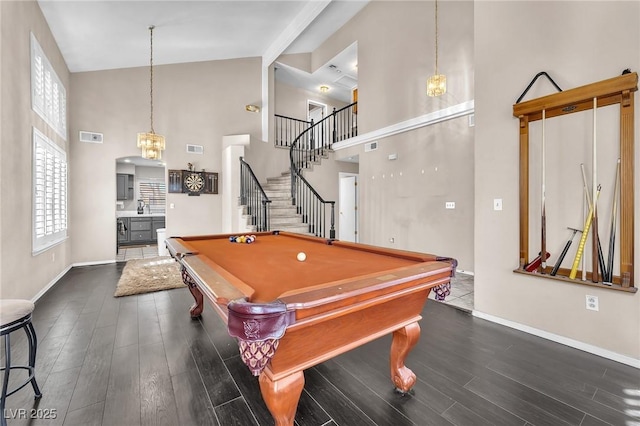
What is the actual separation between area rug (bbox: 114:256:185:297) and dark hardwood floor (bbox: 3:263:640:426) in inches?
43.1

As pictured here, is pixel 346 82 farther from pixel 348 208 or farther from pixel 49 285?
pixel 49 285

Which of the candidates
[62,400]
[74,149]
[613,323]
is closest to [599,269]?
[613,323]

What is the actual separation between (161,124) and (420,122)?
18.6ft

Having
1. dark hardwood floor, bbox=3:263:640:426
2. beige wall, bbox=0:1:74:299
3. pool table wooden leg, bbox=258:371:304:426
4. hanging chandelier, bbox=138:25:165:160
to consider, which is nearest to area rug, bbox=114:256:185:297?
beige wall, bbox=0:1:74:299

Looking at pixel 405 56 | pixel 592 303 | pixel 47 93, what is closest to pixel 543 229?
pixel 592 303

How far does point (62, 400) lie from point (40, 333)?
137 cm

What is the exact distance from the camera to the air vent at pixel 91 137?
548cm

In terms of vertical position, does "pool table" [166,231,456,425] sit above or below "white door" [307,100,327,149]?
below

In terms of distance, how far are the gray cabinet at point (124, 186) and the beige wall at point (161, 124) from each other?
3805 mm

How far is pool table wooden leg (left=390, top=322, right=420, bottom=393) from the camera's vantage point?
1674mm

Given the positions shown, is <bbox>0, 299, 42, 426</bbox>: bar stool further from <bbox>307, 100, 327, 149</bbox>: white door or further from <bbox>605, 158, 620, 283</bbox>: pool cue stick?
<bbox>307, 100, 327, 149</bbox>: white door

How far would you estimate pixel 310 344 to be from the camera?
1.16 metres

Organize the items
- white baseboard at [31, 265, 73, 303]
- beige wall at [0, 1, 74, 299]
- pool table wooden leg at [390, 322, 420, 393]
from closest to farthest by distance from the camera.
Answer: pool table wooden leg at [390, 322, 420, 393] < beige wall at [0, 1, 74, 299] < white baseboard at [31, 265, 73, 303]

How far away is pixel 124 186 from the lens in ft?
29.6
